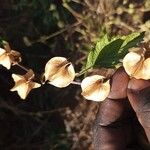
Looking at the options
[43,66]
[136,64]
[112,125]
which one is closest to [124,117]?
[112,125]

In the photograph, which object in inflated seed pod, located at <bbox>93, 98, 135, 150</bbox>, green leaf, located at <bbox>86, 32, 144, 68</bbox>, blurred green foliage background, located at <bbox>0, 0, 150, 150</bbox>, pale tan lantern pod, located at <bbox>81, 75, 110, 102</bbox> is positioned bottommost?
blurred green foliage background, located at <bbox>0, 0, 150, 150</bbox>

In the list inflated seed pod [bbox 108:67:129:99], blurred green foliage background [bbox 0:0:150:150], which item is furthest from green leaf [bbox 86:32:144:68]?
blurred green foliage background [bbox 0:0:150:150]

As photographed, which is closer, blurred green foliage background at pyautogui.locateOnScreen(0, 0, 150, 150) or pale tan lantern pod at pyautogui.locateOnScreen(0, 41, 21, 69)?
pale tan lantern pod at pyautogui.locateOnScreen(0, 41, 21, 69)

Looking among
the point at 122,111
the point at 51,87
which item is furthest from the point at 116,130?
the point at 51,87

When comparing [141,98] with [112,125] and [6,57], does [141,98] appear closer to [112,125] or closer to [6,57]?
[112,125]

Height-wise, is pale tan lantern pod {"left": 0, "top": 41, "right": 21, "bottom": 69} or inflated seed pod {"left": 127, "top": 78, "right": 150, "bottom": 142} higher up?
pale tan lantern pod {"left": 0, "top": 41, "right": 21, "bottom": 69}

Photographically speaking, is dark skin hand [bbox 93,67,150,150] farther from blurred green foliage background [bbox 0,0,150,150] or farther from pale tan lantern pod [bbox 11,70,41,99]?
blurred green foliage background [bbox 0,0,150,150]

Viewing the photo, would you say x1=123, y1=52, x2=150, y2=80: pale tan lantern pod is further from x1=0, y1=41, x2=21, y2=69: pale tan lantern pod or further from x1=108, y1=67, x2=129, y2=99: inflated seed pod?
x1=0, y1=41, x2=21, y2=69: pale tan lantern pod

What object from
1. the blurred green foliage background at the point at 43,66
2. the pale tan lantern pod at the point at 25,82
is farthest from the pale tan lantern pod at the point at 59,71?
the blurred green foliage background at the point at 43,66
